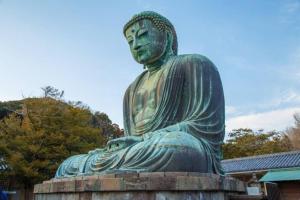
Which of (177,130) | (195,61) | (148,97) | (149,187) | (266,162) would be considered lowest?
(149,187)

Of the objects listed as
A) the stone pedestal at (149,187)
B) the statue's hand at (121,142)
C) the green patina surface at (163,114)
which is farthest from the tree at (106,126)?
the stone pedestal at (149,187)

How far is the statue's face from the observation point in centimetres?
571

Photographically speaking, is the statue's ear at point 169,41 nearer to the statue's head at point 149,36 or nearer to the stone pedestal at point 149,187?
the statue's head at point 149,36

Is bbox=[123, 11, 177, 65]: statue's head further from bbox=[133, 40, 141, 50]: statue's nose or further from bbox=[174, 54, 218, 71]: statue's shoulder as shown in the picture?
bbox=[174, 54, 218, 71]: statue's shoulder

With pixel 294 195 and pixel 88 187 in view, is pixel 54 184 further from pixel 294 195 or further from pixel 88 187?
pixel 294 195

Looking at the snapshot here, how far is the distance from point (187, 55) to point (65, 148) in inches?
482

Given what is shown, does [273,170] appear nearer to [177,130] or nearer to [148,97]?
[148,97]

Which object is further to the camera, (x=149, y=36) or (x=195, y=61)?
(x=149, y=36)

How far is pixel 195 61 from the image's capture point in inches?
205

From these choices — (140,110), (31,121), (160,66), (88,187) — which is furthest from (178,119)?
(31,121)

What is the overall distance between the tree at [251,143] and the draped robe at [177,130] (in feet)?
75.2

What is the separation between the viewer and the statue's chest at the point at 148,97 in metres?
5.30

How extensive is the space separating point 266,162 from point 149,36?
15.3m

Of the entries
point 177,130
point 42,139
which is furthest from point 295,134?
point 177,130
